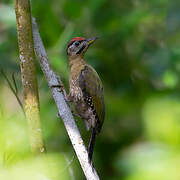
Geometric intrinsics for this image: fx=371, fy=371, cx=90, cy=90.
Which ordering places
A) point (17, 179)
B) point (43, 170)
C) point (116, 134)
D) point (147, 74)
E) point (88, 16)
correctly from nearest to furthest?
point (17, 179), point (43, 170), point (116, 134), point (147, 74), point (88, 16)

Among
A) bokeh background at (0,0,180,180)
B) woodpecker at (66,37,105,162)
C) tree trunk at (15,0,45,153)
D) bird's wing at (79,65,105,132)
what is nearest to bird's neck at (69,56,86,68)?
woodpecker at (66,37,105,162)

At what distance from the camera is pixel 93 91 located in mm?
3795

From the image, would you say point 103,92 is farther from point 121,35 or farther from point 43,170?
point 43,170

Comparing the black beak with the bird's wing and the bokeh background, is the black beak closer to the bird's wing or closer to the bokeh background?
the bokeh background

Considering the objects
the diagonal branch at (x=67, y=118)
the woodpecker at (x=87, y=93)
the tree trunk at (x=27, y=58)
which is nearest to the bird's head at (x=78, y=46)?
the woodpecker at (x=87, y=93)

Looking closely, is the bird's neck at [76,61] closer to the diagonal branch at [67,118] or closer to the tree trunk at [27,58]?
the diagonal branch at [67,118]

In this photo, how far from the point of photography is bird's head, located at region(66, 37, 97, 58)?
4.21 meters

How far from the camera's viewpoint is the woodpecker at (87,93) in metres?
3.64

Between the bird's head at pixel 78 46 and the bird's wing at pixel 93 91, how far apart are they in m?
0.37

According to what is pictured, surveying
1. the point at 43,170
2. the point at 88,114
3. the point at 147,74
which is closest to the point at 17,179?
the point at 43,170

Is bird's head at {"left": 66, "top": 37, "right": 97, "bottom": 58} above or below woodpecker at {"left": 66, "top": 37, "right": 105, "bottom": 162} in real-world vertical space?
above

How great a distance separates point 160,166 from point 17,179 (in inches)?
20.3

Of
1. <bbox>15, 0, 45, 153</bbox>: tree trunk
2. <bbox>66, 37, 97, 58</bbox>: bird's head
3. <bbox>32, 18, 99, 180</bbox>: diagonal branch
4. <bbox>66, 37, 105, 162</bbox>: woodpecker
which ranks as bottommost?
<bbox>66, 37, 105, 162</bbox>: woodpecker

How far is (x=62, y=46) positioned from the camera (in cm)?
426
